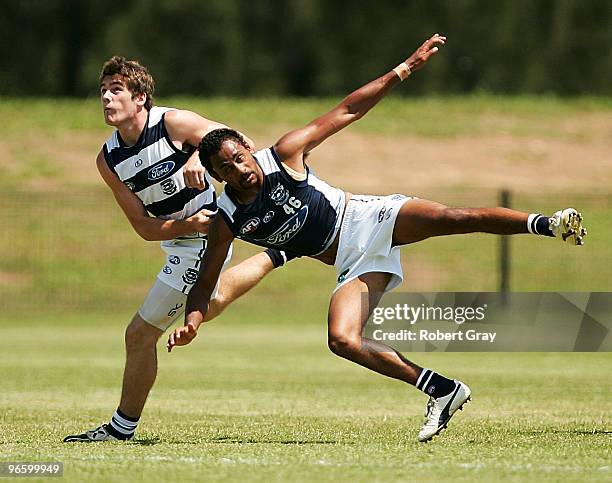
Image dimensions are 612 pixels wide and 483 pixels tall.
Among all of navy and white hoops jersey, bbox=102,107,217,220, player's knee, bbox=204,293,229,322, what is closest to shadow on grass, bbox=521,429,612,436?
player's knee, bbox=204,293,229,322

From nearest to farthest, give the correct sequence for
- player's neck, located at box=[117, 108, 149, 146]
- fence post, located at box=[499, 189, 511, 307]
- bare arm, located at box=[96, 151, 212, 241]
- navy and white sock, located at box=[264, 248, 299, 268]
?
bare arm, located at box=[96, 151, 212, 241], player's neck, located at box=[117, 108, 149, 146], navy and white sock, located at box=[264, 248, 299, 268], fence post, located at box=[499, 189, 511, 307]

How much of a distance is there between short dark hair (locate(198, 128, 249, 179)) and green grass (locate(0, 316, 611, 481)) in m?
1.82

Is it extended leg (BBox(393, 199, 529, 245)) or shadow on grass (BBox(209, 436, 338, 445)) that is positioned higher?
extended leg (BBox(393, 199, 529, 245))

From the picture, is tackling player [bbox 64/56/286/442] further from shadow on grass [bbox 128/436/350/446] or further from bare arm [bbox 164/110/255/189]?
shadow on grass [bbox 128/436/350/446]

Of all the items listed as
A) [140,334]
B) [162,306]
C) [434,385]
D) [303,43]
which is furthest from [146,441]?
[303,43]

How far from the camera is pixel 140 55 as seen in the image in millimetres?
35188

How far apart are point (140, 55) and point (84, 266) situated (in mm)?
11956

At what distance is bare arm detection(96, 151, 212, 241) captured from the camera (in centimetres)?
868

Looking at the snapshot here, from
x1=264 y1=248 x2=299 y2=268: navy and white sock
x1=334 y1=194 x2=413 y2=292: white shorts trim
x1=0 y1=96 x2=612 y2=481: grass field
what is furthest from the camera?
x1=264 y1=248 x2=299 y2=268: navy and white sock

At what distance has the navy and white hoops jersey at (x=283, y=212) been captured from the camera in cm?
824

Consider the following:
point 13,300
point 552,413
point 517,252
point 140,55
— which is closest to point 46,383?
point 552,413

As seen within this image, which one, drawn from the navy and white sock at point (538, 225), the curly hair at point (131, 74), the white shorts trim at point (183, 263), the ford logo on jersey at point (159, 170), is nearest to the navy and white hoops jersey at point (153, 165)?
the ford logo on jersey at point (159, 170)

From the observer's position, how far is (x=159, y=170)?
8820 millimetres

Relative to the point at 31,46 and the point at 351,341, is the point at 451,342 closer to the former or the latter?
the point at 351,341
